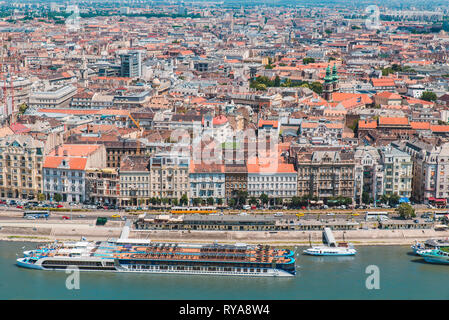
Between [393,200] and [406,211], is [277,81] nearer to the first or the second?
[393,200]

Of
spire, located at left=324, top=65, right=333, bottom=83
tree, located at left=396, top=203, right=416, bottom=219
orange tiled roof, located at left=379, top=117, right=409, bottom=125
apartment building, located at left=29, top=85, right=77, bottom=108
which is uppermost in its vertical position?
spire, located at left=324, top=65, right=333, bottom=83

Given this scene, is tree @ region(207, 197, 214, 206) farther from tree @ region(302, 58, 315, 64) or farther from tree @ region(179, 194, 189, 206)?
tree @ region(302, 58, 315, 64)

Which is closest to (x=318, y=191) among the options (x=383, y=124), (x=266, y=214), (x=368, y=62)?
(x=266, y=214)

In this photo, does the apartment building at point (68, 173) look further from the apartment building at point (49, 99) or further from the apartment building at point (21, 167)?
the apartment building at point (49, 99)

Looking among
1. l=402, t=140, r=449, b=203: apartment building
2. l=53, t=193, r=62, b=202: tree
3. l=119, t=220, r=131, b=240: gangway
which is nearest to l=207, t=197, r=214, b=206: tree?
l=119, t=220, r=131, b=240: gangway

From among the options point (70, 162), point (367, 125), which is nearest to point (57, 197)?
point (70, 162)

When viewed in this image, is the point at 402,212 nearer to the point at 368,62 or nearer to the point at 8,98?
the point at 8,98

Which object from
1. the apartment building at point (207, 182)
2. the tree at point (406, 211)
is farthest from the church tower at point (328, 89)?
the tree at point (406, 211)
